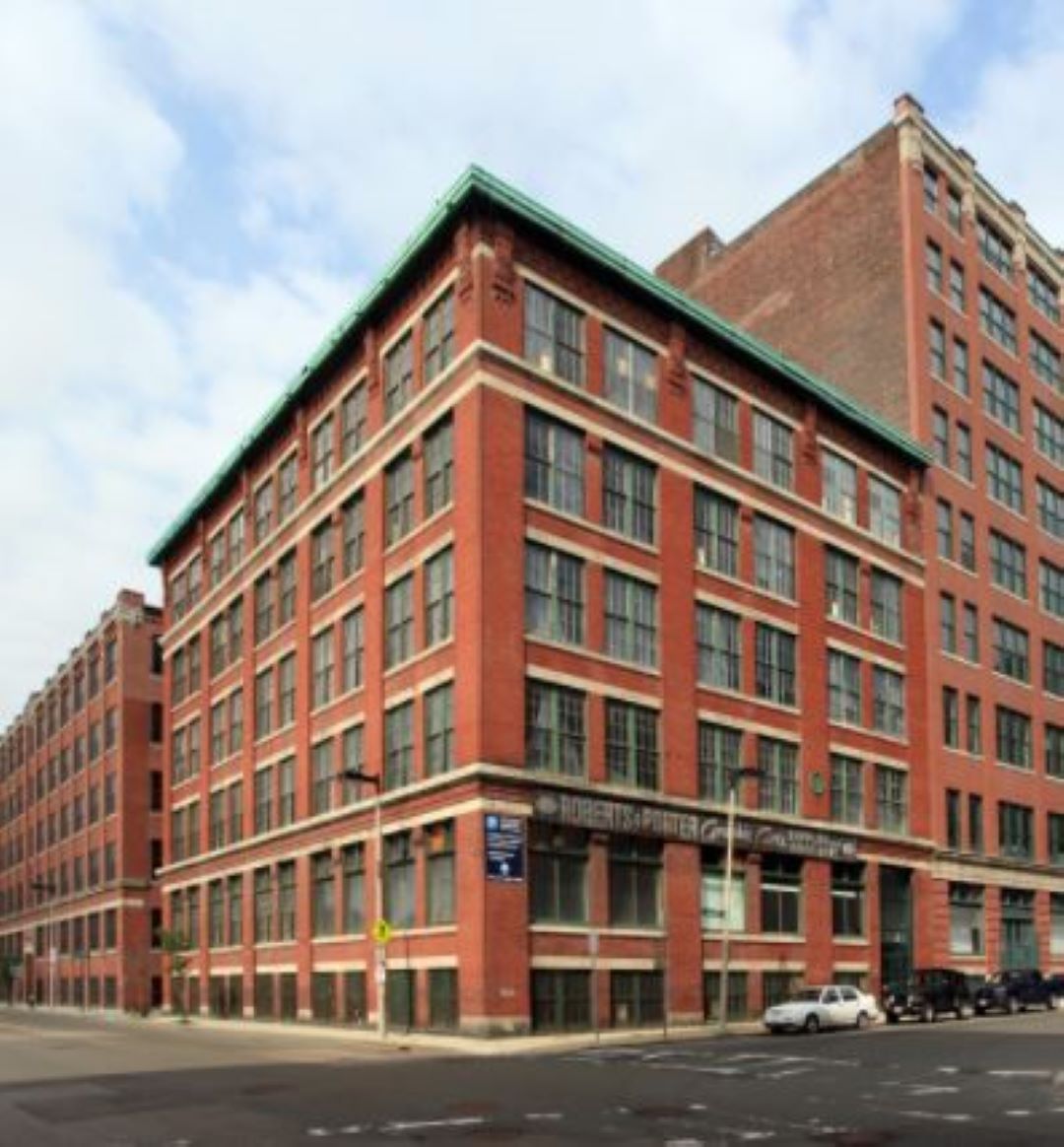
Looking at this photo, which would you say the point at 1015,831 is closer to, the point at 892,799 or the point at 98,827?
the point at 892,799

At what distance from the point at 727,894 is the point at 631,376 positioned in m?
17.6

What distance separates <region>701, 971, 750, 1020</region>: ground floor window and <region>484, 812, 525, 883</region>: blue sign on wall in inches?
391

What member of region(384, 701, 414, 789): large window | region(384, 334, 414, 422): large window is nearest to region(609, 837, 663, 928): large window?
region(384, 701, 414, 789): large window

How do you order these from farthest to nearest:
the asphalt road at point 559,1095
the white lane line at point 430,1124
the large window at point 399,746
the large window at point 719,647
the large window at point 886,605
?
1. the large window at point 886,605
2. the large window at point 719,647
3. the large window at point 399,746
4. the white lane line at point 430,1124
5. the asphalt road at point 559,1095

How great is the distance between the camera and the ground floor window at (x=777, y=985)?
172 ft

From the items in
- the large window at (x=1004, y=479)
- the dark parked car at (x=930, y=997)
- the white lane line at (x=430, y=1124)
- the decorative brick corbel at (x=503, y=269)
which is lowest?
the dark parked car at (x=930, y=997)

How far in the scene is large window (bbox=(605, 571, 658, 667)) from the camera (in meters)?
49.2

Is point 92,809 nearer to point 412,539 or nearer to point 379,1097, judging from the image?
point 412,539

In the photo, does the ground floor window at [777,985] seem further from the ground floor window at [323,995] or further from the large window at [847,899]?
the ground floor window at [323,995]

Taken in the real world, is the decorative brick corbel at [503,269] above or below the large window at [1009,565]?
above

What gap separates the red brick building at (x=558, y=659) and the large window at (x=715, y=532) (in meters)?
0.13

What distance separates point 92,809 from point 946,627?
58.2 meters

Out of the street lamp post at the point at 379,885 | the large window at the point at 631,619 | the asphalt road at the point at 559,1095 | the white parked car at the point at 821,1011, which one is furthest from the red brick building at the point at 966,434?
the asphalt road at the point at 559,1095

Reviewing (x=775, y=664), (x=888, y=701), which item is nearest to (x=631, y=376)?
(x=775, y=664)
